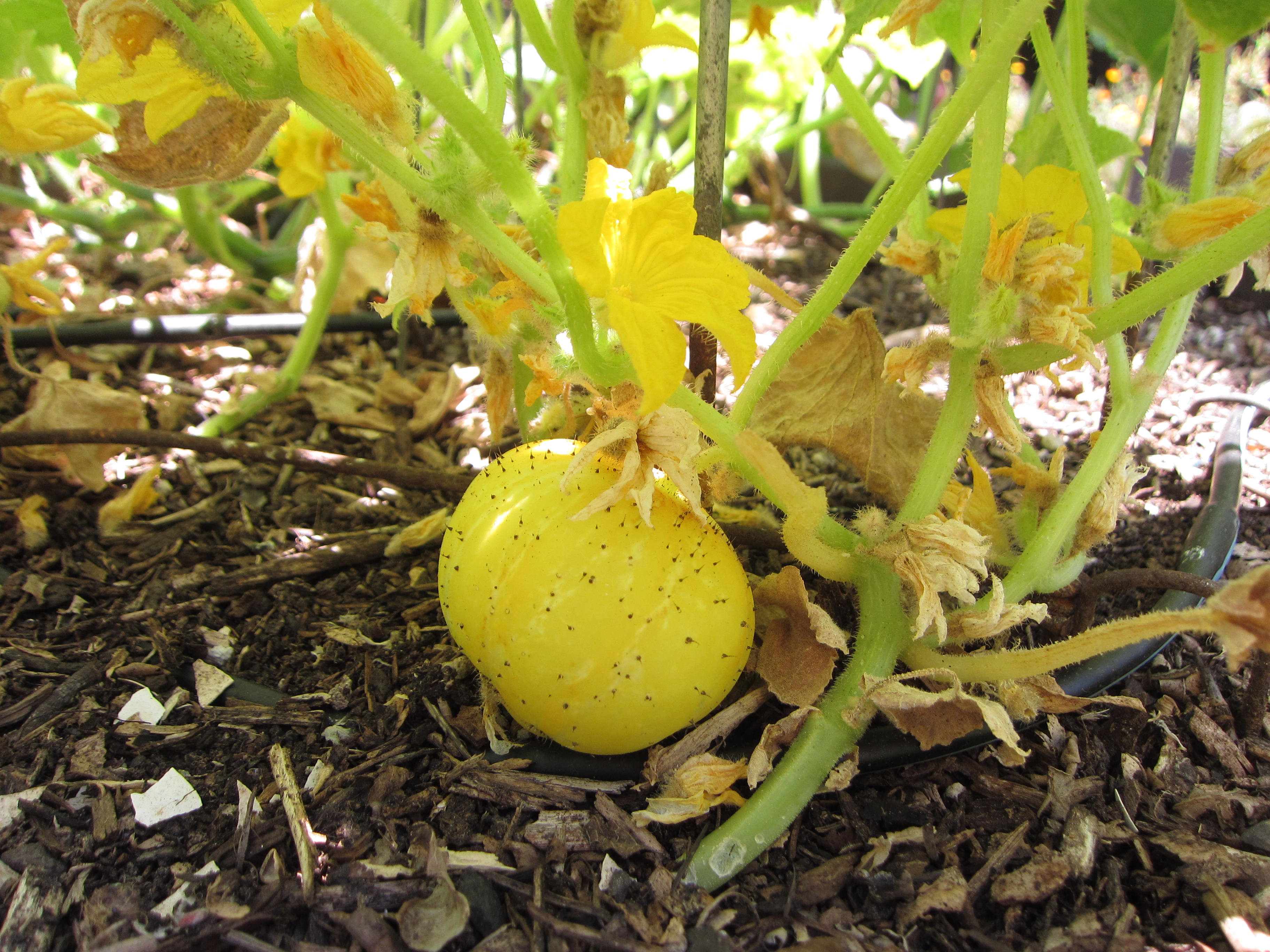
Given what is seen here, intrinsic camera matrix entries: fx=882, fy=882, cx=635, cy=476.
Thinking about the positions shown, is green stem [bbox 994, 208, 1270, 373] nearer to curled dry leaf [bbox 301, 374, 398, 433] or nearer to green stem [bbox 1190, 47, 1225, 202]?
green stem [bbox 1190, 47, 1225, 202]

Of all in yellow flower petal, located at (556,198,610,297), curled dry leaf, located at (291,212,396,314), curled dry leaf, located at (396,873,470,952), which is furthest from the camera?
curled dry leaf, located at (291,212,396,314)

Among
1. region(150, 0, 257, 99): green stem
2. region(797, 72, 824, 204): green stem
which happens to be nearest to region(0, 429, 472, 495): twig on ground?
region(150, 0, 257, 99): green stem

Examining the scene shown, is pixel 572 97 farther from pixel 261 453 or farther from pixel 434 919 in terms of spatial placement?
pixel 434 919

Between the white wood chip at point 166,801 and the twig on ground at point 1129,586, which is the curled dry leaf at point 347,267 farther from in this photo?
the twig on ground at point 1129,586

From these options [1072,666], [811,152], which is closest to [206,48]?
[1072,666]

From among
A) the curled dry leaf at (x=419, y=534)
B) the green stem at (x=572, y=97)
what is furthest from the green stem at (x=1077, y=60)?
the curled dry leaf at (x=419, y=534)

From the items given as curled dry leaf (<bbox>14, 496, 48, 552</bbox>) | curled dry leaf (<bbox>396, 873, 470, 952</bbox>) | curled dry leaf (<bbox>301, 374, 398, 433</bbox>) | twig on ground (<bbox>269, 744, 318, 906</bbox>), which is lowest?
curled dry leaf (<bbox>14, 496, 48, 552</bbox>)
